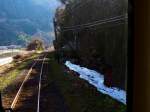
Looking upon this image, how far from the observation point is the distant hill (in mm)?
1845

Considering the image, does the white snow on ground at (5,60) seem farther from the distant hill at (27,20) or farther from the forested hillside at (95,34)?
the forested hillside at (95,34)

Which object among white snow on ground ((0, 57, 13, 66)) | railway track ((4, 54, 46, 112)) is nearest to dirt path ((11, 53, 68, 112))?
railway track ((4, 54, 46, 112))

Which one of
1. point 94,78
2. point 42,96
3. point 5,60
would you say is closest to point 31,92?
point 42,96

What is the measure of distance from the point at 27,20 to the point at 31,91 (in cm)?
70

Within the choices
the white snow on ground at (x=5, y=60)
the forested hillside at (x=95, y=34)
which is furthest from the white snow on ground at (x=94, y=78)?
the white snow on ground at (x=5, y=60)

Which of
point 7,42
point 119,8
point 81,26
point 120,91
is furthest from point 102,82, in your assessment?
point 7,42

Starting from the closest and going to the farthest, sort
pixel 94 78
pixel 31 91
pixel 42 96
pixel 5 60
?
pixel 5 60, pixel 94 78, pixel 42 96, pixel 31 91

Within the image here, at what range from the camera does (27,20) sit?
6.86 ft

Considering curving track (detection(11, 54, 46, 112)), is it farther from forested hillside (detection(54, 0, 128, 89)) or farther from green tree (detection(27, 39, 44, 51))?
forested hillside (detection(54, 0, 128, 89))

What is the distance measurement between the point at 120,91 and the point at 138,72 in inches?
14.3

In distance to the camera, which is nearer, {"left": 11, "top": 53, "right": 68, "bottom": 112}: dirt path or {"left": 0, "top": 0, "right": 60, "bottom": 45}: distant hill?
{"left": 0, "top": 0, "right": 60, "bottom": 45}: distant hill

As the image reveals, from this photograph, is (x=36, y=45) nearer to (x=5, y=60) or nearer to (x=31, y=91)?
(x=5, y=60)

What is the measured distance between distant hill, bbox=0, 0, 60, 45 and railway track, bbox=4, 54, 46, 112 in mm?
234

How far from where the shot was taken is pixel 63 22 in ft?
7.07
